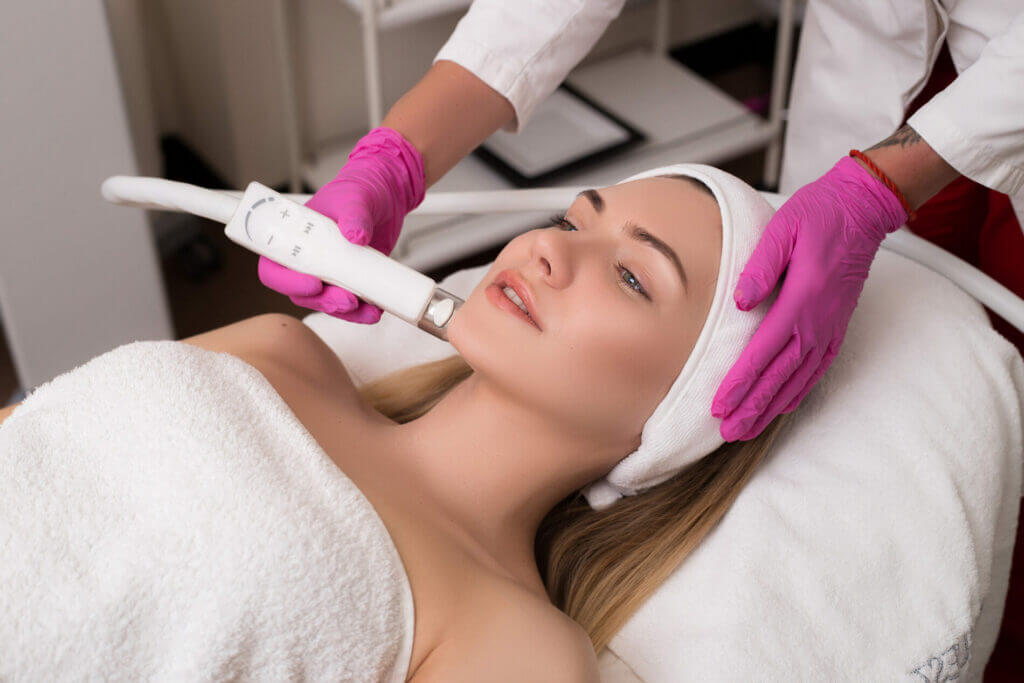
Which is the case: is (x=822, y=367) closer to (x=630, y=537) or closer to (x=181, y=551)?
(x=630, y=537)

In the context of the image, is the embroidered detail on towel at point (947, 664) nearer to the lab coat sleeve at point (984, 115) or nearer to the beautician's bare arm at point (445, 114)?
the lab coat sleeve at point (984, 115)

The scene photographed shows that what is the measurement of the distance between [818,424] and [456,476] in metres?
0.45

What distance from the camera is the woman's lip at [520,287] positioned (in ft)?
3.47

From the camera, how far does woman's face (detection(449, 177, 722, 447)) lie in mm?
1049

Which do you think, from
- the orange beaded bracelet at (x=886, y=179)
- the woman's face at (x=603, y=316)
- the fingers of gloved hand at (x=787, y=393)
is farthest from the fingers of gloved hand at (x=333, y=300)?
the orange beaded bracelet at (x=886, y=179)

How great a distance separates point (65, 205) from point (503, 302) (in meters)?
0.93

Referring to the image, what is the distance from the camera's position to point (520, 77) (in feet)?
4.45

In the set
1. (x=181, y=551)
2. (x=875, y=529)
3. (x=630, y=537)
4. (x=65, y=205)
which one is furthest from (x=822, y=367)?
(x=65, y=205)

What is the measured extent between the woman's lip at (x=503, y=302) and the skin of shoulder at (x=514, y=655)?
0.99 feet

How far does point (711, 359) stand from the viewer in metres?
1.08

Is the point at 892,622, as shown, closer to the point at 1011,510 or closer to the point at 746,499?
the point at 746,499

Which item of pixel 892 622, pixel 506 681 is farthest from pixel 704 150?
pixel 506 681

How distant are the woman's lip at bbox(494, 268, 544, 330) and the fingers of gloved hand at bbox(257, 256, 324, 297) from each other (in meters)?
0.22

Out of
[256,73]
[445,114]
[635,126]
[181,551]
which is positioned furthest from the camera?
[635,126]
